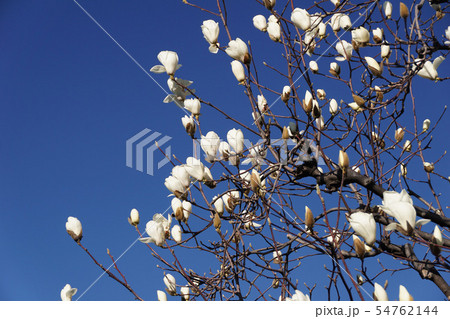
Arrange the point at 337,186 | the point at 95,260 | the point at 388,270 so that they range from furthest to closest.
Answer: the point at 388,270, the point at 337,186, the point at 95,260

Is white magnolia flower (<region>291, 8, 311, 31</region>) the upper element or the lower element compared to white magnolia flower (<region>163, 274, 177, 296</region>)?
upper

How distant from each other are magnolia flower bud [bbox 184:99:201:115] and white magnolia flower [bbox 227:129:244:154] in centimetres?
15

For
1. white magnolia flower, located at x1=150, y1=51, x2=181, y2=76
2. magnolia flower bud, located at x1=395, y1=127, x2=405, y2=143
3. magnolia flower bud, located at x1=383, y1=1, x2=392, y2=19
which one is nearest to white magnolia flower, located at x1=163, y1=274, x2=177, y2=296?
white magnolia flower, located at x1=150, y1=51, x2=181, y2=76

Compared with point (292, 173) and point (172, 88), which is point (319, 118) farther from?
point (172, 88)

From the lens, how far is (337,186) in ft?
5.70

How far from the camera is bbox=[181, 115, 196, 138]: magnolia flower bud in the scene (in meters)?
1.67

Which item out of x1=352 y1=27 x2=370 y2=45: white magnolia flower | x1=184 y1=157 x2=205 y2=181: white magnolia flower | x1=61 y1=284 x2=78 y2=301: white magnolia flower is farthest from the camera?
x1=352 y1=27 x2=370 y2=45: white magnolia flower

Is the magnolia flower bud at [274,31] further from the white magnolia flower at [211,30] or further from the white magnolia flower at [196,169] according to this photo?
the white magnolia flower at [196,169]

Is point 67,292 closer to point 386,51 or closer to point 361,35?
point 361,35

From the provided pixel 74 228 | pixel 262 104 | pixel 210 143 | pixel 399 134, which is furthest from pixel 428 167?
pixel 74 228

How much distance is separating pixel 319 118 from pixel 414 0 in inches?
30.5

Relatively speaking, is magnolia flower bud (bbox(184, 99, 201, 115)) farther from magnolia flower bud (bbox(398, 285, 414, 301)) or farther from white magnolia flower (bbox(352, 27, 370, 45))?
magnolia flower bud (bbox(398, 285, 414, 301))

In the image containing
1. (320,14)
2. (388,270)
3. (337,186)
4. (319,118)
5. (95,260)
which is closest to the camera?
(95,260)

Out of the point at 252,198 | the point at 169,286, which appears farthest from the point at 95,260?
the point at 252,198
